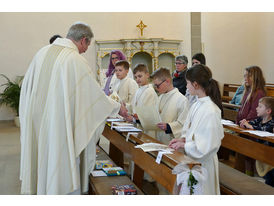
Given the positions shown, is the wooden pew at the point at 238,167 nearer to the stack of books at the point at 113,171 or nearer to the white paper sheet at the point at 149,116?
the white paper sheet at the point at 149,116

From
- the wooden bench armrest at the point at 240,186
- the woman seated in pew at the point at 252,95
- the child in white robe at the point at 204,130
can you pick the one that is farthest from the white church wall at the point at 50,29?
the child in white robe at the point at 204,130

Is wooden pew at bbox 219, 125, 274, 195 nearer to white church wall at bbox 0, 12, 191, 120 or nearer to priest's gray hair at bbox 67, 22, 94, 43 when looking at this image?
priest's gray hair at bbox 67, 22, 94, 43

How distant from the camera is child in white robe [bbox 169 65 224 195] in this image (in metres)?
2.76

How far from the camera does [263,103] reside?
4.40 m

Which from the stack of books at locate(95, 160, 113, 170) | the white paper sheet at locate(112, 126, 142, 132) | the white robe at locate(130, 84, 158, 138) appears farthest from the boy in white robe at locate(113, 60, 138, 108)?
the stack of books at locate(95, 160, 113, 170)

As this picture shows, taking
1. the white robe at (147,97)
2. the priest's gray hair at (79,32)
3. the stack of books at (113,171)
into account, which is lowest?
the stack of books at (113,171)

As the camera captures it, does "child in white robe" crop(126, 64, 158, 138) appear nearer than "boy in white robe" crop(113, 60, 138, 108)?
Yes

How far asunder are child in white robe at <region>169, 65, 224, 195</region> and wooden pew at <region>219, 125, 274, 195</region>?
1.43 feet

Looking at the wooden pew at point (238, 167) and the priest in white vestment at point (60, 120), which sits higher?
the priest in white vestment at point (60, 120)

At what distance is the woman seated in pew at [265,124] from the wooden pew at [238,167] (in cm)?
17

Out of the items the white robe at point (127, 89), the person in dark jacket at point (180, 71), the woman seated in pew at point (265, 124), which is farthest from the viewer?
the person in dark jacket at point (180, 71)

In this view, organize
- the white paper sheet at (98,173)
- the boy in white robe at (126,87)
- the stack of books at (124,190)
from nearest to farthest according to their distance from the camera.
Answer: the stack of books at (124,190)
the white paper sheet at (98,173)
the boy in white robe at (126,87)

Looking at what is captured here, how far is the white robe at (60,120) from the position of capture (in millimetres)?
3109

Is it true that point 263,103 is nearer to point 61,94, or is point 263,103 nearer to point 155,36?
point 61,94
